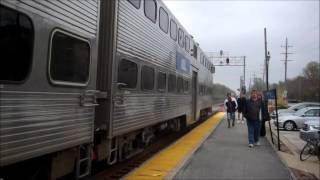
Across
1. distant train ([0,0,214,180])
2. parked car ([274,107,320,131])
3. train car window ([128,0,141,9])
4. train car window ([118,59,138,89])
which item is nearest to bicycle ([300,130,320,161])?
distant train ([0,0,214,180])

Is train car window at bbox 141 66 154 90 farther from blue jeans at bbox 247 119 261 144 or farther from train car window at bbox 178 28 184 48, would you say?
train car window at bbox 178 28 184 48

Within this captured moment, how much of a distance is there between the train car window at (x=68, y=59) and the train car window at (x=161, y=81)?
16.9 ft

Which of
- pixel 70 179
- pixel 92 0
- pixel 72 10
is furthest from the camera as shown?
pixel 70 179

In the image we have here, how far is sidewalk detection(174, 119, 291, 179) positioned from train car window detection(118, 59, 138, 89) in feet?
6.32

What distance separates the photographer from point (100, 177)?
924 centimetres

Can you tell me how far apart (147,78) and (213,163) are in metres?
2.34

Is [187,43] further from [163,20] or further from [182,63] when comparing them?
[163,20]

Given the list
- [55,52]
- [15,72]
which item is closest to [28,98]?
[15,72]

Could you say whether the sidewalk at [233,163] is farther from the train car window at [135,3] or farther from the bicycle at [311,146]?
the train car window at [135,3]

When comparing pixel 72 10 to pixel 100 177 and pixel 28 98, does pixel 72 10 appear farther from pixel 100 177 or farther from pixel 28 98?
pixel 100 177

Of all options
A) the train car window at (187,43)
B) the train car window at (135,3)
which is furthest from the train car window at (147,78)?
the train car window at (187,43)

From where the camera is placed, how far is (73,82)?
6352 millimetres

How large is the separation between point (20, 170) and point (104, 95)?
7.38 ft

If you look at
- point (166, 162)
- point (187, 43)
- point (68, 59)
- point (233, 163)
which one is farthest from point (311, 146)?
point (68, 59)
